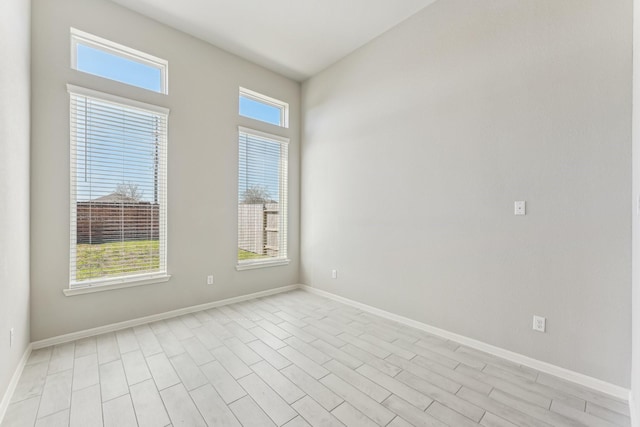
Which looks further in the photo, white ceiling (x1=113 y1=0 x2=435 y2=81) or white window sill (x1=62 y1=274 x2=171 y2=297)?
white ceiling (x1=113 y1=0 x2=435 y2=81)

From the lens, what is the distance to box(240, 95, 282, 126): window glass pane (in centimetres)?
399

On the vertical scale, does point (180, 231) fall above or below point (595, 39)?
below

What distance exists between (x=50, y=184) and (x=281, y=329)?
101 inches

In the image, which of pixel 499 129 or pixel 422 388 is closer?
pixel 422 388

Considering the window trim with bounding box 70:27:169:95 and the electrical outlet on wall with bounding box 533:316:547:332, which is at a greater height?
the window trim with bounding box 70:27:169:95

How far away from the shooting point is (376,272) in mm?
3453

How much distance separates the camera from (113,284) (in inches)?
113

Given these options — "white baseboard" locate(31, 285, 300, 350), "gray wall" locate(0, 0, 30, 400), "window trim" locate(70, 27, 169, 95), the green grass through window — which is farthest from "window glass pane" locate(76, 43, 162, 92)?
"white baseboard" locate(31, 285, 300, 350)

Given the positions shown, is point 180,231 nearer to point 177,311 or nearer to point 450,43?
point 177,311

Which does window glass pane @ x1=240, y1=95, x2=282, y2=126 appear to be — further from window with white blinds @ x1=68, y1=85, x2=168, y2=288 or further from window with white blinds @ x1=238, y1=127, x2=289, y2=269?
window with white blinds @ x1=68, y1=85, x2=168, y2=288

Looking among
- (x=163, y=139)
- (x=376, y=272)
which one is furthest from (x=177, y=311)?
(x=376, y=272)

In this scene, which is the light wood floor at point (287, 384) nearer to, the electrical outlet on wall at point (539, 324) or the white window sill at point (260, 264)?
the electrical outlet on wall at point (539, 324)

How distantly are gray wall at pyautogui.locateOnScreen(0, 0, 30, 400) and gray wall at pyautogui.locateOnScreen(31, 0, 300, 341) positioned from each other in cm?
16

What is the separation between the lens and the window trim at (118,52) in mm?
2730
